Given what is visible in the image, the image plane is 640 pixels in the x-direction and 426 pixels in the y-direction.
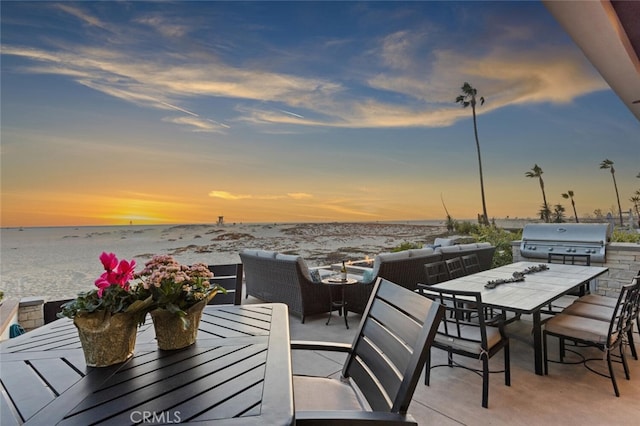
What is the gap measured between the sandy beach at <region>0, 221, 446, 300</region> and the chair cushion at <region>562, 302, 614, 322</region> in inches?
204

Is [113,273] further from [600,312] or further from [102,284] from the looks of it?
[600,312]

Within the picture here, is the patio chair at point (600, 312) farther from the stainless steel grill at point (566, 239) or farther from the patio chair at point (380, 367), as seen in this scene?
the stainless steel grill at point (566, 239)

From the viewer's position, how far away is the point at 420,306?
3.82 feet

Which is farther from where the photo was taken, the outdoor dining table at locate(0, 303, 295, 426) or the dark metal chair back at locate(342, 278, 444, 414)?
the dark metal chair back at locate(342, 278, 444, 414)

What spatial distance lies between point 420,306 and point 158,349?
106cm

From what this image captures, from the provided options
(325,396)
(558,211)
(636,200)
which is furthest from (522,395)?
(558,211)

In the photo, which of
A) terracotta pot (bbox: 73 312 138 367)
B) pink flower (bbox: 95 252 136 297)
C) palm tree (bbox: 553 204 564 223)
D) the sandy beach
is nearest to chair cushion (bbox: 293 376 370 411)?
terracotta pot (bbox: 73 312 138 367)

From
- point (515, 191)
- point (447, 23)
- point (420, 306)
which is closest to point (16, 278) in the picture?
point (420, 306)

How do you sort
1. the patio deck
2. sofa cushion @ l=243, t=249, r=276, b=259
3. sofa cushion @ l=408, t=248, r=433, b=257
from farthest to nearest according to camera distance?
sofa cushion @ l=243, t=249, r=276, b=259 < sofa cushion @ l=408, t=248, r=433, b=257 < the patio deck

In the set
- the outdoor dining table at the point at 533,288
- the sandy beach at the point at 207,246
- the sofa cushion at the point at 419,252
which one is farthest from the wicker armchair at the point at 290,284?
the sandy beach at the point at 207,246

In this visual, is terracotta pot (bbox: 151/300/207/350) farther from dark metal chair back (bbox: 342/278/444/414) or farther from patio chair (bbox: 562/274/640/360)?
patio chair (bbox: 562/274/640/360)

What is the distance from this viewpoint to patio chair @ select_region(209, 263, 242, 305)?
91.6 inches

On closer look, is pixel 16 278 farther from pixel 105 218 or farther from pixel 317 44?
pixel 317 44

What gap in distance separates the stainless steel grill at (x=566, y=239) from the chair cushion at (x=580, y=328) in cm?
353
